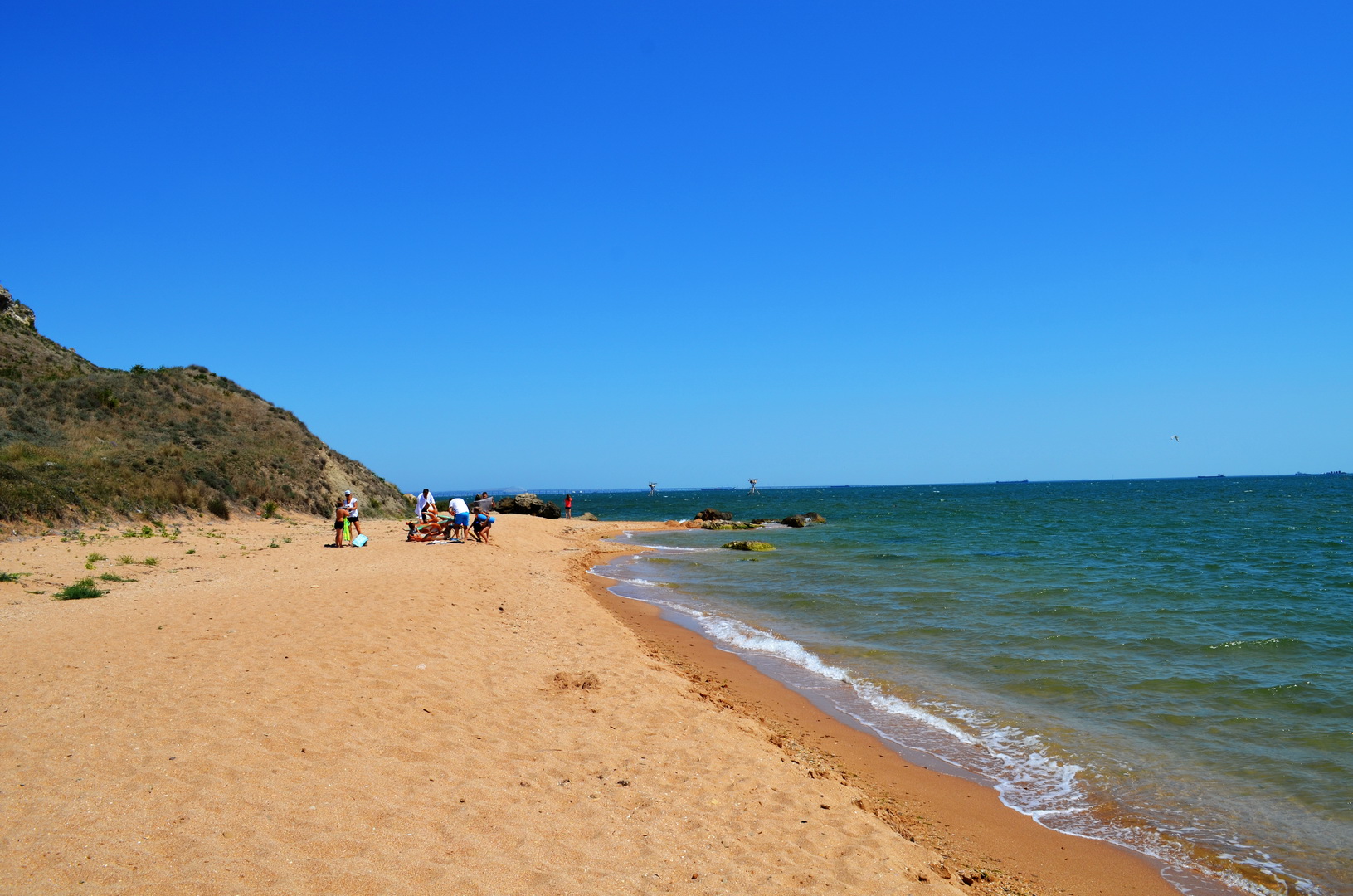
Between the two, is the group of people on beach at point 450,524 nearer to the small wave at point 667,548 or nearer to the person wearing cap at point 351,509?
the person wearing cap at point 351,509

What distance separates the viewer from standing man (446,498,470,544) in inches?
897

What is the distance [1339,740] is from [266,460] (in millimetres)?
33159

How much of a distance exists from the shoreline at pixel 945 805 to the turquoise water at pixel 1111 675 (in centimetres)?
23

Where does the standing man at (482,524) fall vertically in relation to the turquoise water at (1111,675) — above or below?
above

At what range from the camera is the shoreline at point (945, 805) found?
5621 millimetres

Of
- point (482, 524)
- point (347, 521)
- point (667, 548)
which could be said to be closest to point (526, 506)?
point (667, 548)

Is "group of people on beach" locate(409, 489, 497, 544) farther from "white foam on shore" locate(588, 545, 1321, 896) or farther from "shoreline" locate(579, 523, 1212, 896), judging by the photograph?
"shoreline" locate(579, 523, 1212, 896)

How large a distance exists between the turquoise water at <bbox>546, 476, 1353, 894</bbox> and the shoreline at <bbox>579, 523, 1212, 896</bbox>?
0.23 metres

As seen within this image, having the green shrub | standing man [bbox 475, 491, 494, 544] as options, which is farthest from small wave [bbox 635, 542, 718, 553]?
the green shrub

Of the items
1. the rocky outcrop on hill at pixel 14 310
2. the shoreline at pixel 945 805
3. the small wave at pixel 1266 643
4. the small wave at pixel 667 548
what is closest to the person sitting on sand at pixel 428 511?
the small wave at pixel 667 548

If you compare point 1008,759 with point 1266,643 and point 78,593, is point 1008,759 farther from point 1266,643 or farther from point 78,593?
point 78,593

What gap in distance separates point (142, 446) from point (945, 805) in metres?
29.7

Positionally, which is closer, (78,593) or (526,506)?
(78,593)

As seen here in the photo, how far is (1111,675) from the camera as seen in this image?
10797 mm
